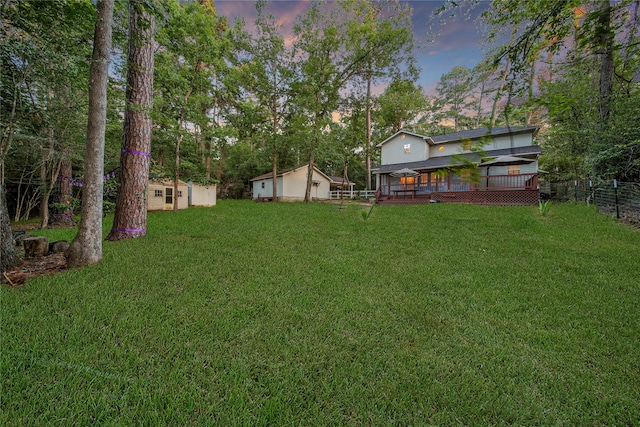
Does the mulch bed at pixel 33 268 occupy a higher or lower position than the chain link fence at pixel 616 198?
lower

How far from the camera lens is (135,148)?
4.43 metres

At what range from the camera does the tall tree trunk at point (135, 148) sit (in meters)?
4.37

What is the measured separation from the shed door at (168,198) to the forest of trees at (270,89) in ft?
4.89

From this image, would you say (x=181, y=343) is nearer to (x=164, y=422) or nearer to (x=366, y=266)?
(x=164, y=422)

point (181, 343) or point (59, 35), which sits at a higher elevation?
point (59, 35)

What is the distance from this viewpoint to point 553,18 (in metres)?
1.48

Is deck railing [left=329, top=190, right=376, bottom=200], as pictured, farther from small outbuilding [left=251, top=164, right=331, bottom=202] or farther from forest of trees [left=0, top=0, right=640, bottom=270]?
forest of trees [left=0, top=0, right=640, bottom=270]

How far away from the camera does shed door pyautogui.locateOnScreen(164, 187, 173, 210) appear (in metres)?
12.4

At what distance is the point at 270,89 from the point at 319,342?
56.5 feet

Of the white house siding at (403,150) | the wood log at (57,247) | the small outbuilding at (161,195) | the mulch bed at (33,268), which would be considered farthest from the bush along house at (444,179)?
the small outbuilding at (161,195)

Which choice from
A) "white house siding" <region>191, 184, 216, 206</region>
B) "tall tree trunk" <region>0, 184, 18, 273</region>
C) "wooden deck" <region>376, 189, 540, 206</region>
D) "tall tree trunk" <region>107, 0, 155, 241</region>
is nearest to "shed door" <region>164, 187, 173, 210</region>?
"white house siding" <region>191, 184, 216, 206</region>

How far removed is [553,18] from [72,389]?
3531 millimetres

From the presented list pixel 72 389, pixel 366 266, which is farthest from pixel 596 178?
pixel 72 389

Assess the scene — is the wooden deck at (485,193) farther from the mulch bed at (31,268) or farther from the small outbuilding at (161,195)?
the small outbuilding at (161,195)
